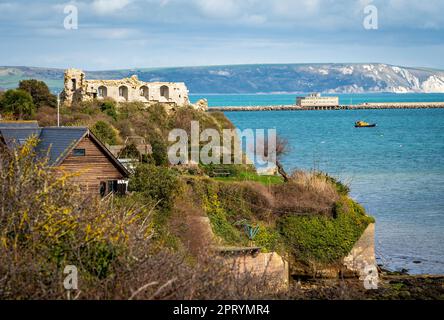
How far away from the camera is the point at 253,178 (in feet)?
117

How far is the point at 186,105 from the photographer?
172 ft

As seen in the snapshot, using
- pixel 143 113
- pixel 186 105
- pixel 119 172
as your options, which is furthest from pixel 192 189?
pixel 186 105

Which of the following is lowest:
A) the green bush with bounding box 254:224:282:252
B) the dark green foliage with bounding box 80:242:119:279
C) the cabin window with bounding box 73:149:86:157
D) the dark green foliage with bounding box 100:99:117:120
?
the green bush with bounding box 254:224:282:252

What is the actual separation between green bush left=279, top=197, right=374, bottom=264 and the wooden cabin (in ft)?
21.0

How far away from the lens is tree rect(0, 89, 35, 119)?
1705 inches

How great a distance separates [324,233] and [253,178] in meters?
4.72

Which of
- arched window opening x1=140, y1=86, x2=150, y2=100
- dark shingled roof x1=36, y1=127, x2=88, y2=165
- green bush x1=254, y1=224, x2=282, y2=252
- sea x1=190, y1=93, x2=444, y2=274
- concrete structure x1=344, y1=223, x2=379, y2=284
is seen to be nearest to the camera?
dark shingled roof x1=36, y1=127, x2=88, y2=165

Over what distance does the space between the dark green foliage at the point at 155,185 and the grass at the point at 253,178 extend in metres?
5.32

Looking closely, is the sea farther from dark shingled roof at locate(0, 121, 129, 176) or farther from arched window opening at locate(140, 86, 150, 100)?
dark shingled roof at locate(0, 121, 129, 176)

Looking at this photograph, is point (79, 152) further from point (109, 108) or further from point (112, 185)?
point (109, 108)

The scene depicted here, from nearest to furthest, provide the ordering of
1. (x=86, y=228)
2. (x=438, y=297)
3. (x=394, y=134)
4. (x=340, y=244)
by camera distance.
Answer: (x=86, y=228)
(x=438, y=297)
(x=340, y=244)
(x=394, y=134)

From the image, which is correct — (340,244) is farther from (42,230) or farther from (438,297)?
(42,230)

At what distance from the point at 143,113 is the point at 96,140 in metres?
20.0

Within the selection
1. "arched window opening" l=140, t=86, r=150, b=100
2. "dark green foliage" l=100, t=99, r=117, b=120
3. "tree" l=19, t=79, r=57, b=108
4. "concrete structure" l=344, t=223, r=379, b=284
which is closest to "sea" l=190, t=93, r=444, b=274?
"concrete structure" l=344, t=223, r=379, b=284
